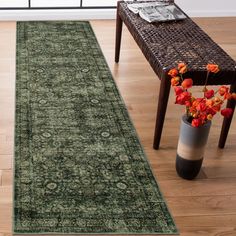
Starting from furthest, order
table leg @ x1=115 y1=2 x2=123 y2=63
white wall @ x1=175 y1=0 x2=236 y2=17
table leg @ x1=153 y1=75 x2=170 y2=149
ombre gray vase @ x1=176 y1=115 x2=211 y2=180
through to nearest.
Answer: white wall @ x1=175 y1=0 x2=236 y2=17, table leg @ x1=115 y1=2 x2=123 y2=63, table leg @ x1=153 y1=75 x2=170 y2=149, ombre gray vase @ x1=176 y1=115 x2=211 y2=180

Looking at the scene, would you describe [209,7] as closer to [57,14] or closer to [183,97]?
[57,14]

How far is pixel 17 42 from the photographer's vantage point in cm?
391

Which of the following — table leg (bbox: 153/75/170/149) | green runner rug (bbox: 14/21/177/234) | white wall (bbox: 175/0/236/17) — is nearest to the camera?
green runner rug (bbox: 14/21/177/234)

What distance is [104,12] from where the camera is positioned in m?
4.60

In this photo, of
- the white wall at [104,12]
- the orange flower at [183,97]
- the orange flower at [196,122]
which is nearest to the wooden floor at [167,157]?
the orange flower at [196,122]

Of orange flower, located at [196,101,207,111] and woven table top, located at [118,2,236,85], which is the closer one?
orange flower, located at [196,101,207,111]

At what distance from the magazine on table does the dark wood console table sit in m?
0.03

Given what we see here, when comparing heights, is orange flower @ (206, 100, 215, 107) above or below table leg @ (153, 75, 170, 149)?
above

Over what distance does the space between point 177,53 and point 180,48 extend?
0.09 m

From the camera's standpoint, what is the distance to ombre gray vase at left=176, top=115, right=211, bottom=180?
2256mm

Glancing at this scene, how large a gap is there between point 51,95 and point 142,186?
1.06m

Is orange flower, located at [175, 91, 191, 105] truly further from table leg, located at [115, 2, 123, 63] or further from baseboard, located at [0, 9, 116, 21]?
baseboard, located at [0, 9, 116, 21]

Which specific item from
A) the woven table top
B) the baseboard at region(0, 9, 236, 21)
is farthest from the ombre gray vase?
the baseboard at region(0, 9, 236, 21)

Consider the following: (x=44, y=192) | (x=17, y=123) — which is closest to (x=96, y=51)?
(x=17, y=123)
